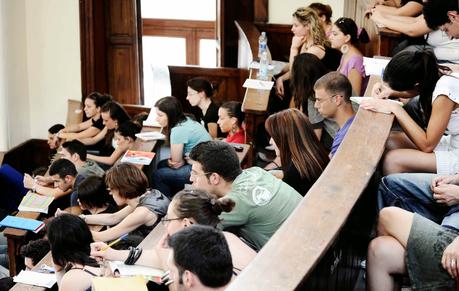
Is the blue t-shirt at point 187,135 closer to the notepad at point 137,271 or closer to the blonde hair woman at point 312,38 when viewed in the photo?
the blonde hair woman at point 312,38

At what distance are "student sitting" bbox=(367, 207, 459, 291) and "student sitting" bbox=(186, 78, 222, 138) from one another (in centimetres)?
412

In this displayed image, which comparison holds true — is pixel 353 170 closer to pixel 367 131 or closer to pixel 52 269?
pixel 367 131

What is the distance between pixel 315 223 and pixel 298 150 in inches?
63.0

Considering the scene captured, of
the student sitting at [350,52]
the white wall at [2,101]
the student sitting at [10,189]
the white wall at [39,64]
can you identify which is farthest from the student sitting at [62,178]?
the white wall at [39,64]

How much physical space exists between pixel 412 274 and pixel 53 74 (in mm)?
6915

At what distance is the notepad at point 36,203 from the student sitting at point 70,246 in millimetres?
1643

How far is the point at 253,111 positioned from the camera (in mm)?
5359

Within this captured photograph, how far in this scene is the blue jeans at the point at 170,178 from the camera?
548 centimetres

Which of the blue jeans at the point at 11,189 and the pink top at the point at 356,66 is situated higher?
the pink top at the point at 356,66

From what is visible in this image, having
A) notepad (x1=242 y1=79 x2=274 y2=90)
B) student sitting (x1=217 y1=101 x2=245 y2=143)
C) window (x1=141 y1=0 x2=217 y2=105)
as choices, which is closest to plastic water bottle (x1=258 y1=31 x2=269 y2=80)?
notepad (x1=242 y1=79 x2=274 y2=90)

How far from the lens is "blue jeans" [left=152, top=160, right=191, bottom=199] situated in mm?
5480

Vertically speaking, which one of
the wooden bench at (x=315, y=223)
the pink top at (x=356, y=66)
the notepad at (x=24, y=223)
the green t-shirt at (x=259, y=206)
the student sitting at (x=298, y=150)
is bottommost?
the notepad at (x=24, y=223)

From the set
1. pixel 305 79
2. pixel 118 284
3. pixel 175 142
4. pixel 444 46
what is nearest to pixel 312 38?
pixel 305 79

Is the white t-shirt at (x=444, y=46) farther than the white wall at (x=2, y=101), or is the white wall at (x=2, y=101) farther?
the white wall at (x=2, y=101)
